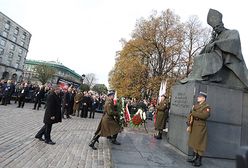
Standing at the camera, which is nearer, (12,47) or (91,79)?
(12,47)

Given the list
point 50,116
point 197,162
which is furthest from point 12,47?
point 197,162

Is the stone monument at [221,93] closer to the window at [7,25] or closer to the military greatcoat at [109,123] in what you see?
the military greatcoat at [109,123]

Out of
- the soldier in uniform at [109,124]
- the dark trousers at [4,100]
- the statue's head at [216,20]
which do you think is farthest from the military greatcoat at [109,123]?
the dark trousers at [4,100]

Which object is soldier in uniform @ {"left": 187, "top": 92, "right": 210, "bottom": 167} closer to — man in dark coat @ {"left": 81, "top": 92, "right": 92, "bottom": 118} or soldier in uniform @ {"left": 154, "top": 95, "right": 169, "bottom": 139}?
soldier in uniform @ {"left": 154, "top": 95, "right": 169, "bottom": 139}

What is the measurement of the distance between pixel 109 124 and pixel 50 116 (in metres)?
1.81

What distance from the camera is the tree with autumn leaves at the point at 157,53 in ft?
119

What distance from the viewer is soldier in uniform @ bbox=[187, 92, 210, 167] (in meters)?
7.07

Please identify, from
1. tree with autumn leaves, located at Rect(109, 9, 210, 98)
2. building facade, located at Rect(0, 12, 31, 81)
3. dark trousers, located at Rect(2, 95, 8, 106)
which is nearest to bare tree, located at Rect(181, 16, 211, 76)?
tree with autumn leaves, located at Rect(109, 9, 210, 98)

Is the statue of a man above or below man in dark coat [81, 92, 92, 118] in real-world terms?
above

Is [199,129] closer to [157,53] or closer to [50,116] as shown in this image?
[50,116]

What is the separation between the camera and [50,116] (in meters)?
8.60

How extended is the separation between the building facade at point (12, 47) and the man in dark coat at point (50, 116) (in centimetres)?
6801

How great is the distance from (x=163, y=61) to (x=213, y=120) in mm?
29581

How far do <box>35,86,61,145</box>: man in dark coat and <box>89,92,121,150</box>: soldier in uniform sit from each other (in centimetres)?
134
